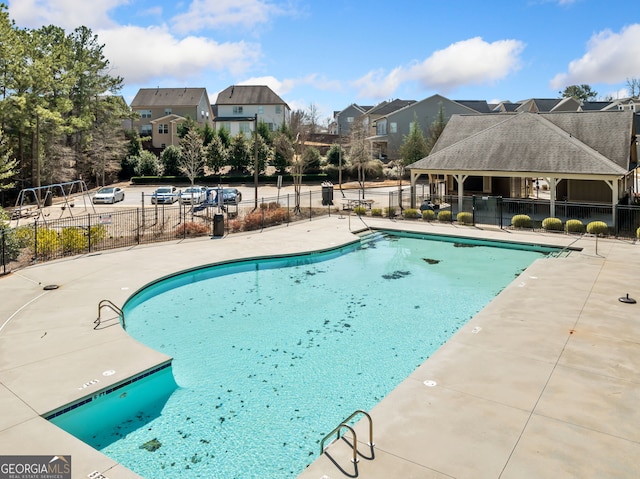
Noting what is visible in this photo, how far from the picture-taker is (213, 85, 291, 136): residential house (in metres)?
78.7

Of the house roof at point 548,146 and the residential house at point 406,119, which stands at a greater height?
the residential house at point 406,119

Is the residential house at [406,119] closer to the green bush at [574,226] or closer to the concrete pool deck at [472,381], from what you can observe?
the green bush at [574,226]

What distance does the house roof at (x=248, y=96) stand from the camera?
78750mm

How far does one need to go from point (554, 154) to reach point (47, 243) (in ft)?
86.2

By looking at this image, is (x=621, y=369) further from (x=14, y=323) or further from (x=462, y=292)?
(x=14, y=323)

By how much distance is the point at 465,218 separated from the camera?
93.5 feet

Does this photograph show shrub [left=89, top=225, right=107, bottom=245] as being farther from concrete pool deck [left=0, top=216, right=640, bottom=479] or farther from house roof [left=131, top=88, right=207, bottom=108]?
house roof [left=131, top=88, right=207, bottom=108]

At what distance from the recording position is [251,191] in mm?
48344

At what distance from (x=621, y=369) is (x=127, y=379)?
389 inches

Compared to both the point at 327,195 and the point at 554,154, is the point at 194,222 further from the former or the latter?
the point at 554,154

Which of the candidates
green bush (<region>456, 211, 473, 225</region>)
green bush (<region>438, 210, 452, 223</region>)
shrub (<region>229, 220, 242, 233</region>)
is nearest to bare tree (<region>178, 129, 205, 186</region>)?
shrub (<region>229, 220, 242, 233</region>)

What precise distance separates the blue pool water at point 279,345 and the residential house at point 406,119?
4491cm

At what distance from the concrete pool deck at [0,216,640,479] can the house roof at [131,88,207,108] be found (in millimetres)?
63673

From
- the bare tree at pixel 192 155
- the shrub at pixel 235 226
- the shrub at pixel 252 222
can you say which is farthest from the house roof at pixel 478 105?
the shrub at pixel 235 226
